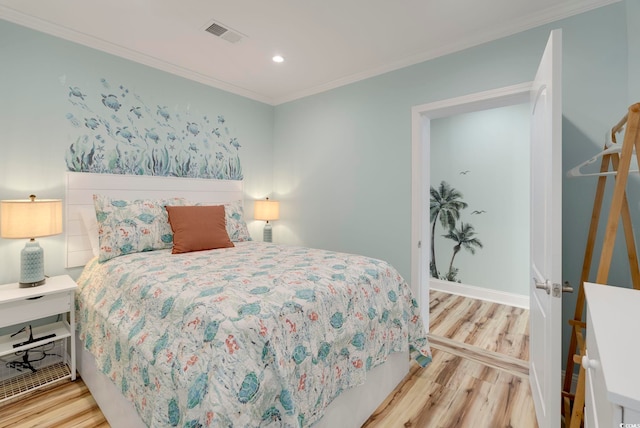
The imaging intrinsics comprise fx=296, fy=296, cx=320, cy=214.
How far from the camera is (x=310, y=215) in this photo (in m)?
3.61

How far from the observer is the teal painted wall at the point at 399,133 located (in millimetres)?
1892

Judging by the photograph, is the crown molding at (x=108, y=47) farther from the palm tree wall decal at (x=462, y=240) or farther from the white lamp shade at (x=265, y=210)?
the palm tree wall decal at (x=462, y=240)

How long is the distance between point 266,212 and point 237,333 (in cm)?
261

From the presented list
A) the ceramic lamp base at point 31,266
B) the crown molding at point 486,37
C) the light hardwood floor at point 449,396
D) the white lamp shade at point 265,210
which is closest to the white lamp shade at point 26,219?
the ceramic lamp base at point 31,266

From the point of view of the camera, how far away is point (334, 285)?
1.57m

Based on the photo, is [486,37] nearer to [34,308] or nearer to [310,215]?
[310,215]

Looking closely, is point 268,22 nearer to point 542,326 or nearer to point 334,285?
point 334,285

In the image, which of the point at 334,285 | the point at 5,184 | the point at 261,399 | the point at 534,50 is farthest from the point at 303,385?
the point at 534,50

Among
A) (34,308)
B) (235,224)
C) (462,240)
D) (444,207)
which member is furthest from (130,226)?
(462,240)

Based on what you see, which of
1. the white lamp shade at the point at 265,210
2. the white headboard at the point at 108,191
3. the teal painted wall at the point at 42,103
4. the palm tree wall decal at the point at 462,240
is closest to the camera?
the teal painted wall at the point at 42,103

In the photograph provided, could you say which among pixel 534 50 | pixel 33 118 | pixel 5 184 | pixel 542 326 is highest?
pixel 534 50

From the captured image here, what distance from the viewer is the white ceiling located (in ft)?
6.65

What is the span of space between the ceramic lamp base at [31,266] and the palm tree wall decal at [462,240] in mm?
4247

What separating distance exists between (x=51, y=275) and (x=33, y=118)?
1.20 m
